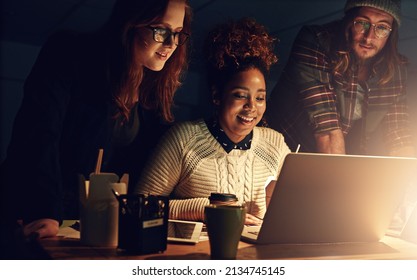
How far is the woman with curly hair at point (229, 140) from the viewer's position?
179 cm

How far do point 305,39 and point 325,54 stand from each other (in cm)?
9

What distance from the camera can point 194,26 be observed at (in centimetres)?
192

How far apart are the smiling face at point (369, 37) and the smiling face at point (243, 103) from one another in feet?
1.41

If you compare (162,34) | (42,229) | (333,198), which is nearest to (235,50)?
(162,34)

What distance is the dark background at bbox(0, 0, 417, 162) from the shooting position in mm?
1756

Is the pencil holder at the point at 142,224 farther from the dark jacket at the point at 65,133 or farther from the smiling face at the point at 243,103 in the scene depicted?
the smiling face at the point at 243,103

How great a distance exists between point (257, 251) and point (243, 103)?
2.64 ft

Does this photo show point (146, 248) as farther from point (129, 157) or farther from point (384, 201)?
point (129, 157)

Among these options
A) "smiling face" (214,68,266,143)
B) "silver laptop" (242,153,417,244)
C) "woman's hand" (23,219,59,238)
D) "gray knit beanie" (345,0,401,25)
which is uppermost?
"gray knit beanie" (345,0,401,25)

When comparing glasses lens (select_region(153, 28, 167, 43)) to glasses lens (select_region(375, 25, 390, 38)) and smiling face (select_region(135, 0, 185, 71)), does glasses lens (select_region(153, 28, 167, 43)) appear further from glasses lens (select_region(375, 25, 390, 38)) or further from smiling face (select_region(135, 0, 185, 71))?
glasses lens (select_region(375, 25, 390, 38))

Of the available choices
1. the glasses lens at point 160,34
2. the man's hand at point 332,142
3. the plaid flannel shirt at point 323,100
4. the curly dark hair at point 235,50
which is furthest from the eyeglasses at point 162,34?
the man's hand at point 332,142

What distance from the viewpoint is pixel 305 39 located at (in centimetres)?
204

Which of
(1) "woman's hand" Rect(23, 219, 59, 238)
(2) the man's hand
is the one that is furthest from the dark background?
(1) "woman's hand" Rect(23, 219, 59, 238)

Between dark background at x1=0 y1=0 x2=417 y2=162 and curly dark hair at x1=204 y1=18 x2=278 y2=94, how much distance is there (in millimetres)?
44
